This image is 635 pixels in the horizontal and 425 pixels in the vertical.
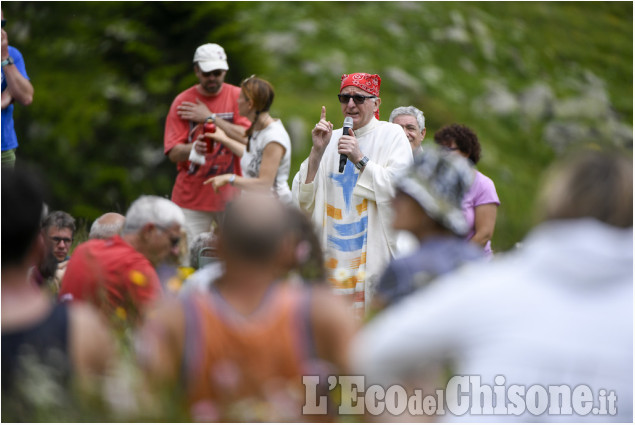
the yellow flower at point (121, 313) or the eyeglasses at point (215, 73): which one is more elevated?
the eyeglasses at point (215, 73)

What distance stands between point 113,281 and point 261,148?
9.07 ft

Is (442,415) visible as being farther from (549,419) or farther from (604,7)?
(604,7)

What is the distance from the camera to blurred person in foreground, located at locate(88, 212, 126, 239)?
4602 mm

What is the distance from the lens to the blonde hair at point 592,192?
2326 millimetres

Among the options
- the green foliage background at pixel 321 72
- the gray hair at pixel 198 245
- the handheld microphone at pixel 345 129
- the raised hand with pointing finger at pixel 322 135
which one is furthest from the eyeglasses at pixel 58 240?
A: the green foliage background at pixel 321 72

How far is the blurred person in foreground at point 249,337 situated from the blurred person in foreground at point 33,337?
0.22 m

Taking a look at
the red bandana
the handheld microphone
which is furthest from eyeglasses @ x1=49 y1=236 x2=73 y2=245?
the red bandana

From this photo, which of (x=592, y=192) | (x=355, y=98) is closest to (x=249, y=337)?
(x=592, y=192)

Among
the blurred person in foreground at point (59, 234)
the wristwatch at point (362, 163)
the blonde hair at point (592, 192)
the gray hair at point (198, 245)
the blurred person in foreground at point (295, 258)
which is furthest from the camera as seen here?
the blurred person in foreground at point (59, 234)

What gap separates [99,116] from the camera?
44.2 ft

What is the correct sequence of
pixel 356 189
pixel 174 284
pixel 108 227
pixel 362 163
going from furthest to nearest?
pixel 356 189
pixel 362 163
pixel 108 227
pixel 174 284

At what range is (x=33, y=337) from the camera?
276cm

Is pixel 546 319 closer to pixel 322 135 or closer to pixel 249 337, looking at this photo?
pixel 249 337

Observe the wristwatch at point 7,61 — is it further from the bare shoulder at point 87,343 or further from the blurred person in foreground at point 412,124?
the bare shoulder at point 87,343
